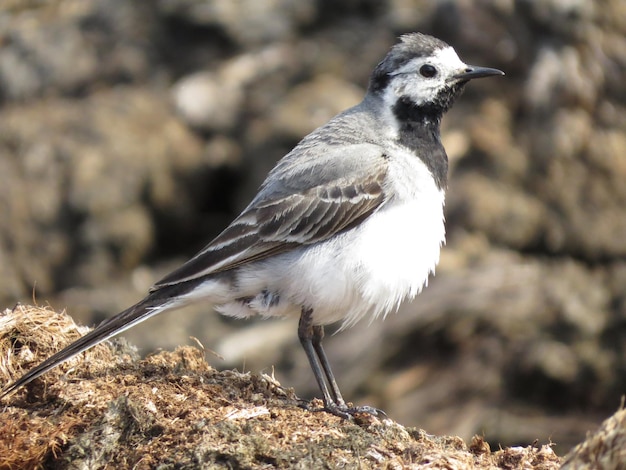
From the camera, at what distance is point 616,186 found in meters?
15.8

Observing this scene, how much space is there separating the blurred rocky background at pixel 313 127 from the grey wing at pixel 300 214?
563 cm

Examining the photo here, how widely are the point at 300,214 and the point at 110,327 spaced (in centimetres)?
179

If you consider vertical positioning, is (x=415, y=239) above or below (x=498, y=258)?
below

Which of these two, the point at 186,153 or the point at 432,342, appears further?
the point at 186,153

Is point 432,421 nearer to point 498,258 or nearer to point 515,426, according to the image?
point 515,426

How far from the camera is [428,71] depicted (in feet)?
28.2

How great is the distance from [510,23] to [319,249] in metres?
10.8

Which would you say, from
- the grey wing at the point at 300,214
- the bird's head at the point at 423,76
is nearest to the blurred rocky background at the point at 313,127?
the bird's head at the point at 423,76

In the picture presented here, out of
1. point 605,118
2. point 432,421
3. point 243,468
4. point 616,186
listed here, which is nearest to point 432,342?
point 432,421

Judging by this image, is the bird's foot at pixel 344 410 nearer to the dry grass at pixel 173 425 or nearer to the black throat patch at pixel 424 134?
the dry grass at pixel 173 425

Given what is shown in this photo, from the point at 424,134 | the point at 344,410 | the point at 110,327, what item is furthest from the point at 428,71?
the point at 110,327

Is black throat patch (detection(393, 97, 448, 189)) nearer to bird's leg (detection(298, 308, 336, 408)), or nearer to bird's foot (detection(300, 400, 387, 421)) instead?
bird's leg (detection(298, 308, 336, 408))

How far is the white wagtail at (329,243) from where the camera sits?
7492 mm

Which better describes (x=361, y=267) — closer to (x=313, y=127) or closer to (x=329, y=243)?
(x=329, y=243)
